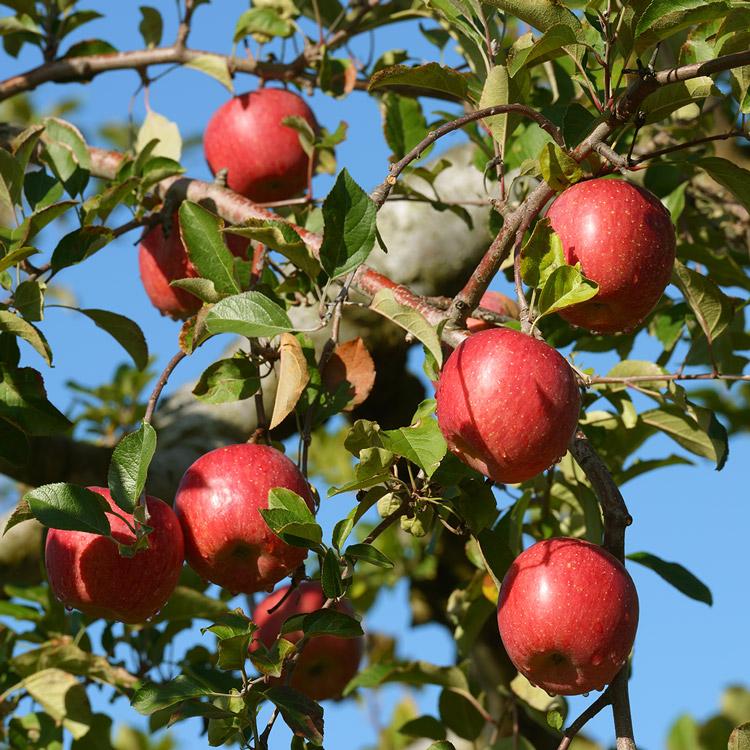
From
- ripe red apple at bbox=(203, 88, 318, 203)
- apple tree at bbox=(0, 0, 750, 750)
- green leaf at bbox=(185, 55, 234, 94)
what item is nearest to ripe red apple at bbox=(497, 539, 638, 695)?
apple tree at bbox=(0, 0, 750, 750)

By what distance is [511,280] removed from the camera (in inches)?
76.1

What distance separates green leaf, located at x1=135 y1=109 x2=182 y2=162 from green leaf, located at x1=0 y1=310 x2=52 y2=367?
0.71 m

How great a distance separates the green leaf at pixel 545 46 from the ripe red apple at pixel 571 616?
1.77 ft

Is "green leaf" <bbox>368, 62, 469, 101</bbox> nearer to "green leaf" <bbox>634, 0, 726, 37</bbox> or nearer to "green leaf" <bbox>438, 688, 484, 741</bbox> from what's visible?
"green leaf" <bbox>634, 0, 726, 37</bbox>

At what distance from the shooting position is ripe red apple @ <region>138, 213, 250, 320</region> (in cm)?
184

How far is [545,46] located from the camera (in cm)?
119

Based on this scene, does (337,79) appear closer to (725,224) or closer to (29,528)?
(725,224)

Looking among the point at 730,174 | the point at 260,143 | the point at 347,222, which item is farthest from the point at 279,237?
the point at 260,143

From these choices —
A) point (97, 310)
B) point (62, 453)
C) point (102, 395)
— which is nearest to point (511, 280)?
point (97, 310)

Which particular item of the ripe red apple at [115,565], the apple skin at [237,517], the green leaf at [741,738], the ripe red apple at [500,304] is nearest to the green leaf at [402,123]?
the ripe red apple at [500,304]

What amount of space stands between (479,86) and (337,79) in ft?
2.54

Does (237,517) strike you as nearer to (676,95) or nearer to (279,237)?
(279,237)

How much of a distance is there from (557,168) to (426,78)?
0.74 feet

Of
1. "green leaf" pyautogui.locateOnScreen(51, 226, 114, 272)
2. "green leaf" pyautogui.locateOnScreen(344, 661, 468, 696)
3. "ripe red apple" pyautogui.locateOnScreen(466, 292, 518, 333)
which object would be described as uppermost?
"green leaf" pyautogui.locateOnScreen(51, 226, 114, 272)
